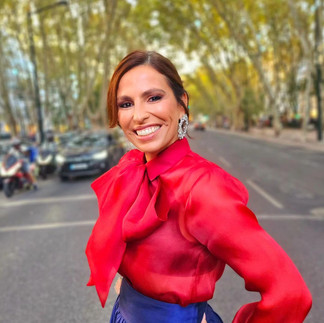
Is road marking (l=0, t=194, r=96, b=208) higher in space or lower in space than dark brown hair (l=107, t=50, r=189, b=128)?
lower

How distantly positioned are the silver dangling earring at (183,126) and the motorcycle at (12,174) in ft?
30.6

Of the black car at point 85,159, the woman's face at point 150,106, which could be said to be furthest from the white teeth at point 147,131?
the black car at point 85,159

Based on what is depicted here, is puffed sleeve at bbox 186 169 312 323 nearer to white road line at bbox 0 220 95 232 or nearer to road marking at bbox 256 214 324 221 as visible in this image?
road marking at bbox 256 214 324 221

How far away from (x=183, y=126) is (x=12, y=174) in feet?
31.7

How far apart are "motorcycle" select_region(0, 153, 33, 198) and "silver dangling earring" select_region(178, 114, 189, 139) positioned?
367 inches

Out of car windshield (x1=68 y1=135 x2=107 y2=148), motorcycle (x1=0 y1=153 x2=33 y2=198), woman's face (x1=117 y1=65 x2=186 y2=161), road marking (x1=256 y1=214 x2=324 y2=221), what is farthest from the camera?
car windshield (x1=68 y1=135 x2=107 y2=148)

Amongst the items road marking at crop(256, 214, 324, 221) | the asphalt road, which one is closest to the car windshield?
the asphalt road

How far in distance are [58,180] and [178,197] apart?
39.5 feet

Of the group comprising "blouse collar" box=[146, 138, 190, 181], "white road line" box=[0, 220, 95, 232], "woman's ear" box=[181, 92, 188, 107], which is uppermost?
"woman's ear" box=[181, 92, 188, 107]

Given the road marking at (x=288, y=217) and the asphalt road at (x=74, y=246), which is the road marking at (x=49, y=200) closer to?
the asphalt road at (x=74, y=246)

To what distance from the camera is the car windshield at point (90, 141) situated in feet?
42.4

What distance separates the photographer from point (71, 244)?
513cm

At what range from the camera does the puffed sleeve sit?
104cm

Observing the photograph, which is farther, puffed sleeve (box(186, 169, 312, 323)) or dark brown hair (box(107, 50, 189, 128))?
dark brown hair (box(107, 50, 189, 128))
